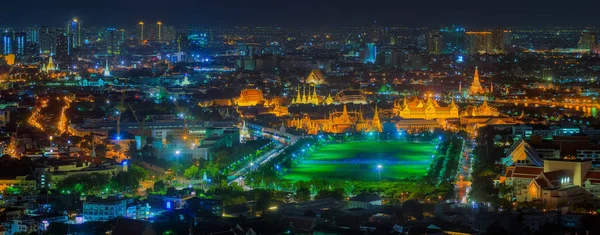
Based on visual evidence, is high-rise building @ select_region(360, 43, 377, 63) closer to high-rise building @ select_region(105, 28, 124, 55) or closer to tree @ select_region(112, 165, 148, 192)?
high-rise building @ select_region(105, 28, 124, 55)

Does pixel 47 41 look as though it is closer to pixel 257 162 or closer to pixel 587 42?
pixel 587 42

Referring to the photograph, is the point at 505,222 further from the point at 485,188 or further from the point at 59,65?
the point at 59,65

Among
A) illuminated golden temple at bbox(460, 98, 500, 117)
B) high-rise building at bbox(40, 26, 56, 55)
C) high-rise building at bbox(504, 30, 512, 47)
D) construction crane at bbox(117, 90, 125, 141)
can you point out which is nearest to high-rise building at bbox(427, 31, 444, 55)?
high-rise building at bbox(504, 30, 512, 47)

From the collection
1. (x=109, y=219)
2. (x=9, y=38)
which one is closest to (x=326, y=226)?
(x=109, y=219)

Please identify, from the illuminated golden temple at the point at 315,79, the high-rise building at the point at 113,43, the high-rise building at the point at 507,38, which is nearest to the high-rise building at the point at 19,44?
the high-rise building at the point at 113,43

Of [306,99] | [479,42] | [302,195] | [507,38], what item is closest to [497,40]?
[479,42]
